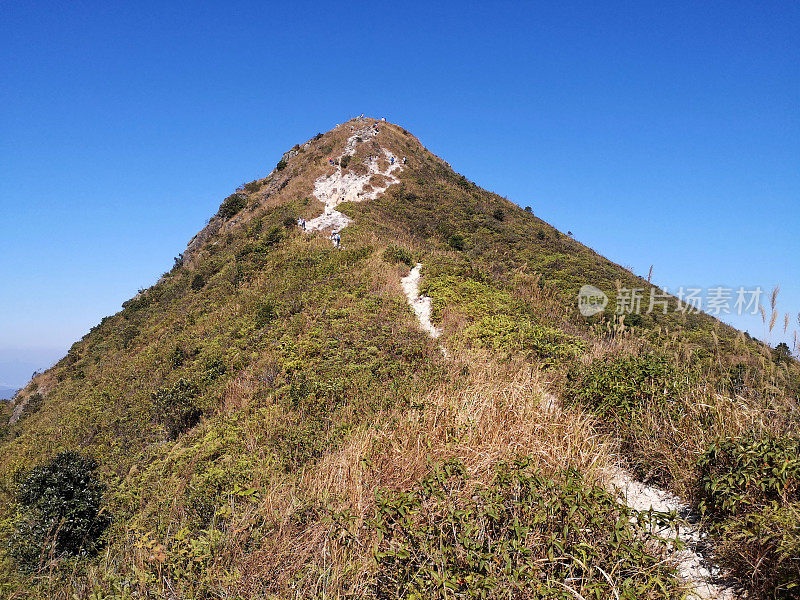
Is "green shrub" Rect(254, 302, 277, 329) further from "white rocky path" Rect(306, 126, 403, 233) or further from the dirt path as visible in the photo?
the dirt path

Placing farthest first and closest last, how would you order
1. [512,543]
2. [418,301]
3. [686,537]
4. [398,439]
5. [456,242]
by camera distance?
[456,242] → [418,301] → [398,439] → [686,537] → [512,543]

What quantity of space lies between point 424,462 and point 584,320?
12.6 metres

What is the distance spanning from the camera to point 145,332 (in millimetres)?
23703

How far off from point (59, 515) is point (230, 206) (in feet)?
120

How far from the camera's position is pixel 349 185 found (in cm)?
3638

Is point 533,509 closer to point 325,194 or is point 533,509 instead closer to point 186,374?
point 186,374

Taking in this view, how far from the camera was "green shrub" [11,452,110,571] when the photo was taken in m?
7.96

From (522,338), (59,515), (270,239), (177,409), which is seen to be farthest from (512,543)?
(270,239)

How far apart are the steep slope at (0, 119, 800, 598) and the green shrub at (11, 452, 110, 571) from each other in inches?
11.6

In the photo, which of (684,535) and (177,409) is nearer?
(684,535)

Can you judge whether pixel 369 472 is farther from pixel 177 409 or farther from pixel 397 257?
pixel 397 257

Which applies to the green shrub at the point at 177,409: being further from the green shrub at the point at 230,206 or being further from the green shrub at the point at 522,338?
the green shrub at the point at 230,206

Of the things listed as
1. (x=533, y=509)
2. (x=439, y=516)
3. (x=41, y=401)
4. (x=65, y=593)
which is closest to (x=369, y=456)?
(x=439, y=516)

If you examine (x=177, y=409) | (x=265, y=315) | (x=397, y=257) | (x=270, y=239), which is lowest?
(x=177, y=409)
